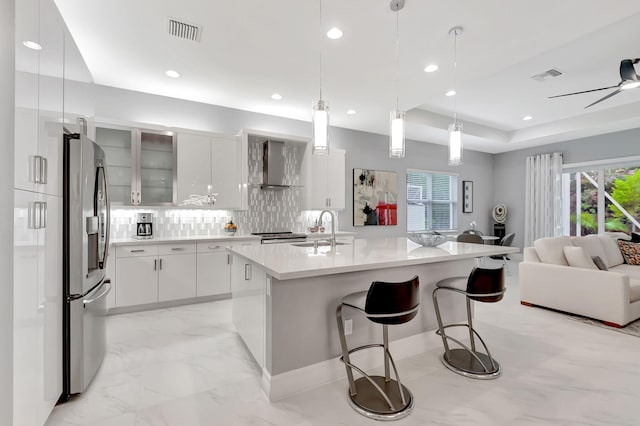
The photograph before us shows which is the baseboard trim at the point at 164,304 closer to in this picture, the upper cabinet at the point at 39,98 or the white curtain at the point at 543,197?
the upper cabinet at the point at 39,98

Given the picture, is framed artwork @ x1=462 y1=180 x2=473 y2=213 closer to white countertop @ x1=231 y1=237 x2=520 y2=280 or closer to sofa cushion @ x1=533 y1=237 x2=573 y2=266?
sofa cushion @ x1=533 y1=237 x2=573 y2=266

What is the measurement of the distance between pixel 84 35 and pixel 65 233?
85.3 inches

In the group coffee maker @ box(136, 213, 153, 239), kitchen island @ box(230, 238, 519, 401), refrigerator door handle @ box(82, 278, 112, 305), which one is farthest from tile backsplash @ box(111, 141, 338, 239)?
kitchen island @ box(230, 238, 519, 401)

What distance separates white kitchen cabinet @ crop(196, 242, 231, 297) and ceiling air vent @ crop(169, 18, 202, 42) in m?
2.43

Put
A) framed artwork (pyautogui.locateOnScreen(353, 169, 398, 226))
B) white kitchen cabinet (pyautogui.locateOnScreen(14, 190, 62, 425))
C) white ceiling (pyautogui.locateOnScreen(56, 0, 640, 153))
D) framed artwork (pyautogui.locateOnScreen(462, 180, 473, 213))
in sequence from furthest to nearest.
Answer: framed artwork (pyautogui.locateOnScreen(462, 180, 473, 213)) < framed artwork (pyautogui.locateOnScreen(353, 169, 398, 226)) < white ceiling (pyautogui.locateOnScreen(56, 0, 640, 153)) < white kitchen cabinet (pyautogui.locateOnScreen(14, 190, 62, 425))

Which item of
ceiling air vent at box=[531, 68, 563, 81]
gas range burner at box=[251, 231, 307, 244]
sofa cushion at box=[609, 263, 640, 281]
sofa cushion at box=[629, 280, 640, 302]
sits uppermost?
ceiling air vent at box=[531, 68, 563, 81]

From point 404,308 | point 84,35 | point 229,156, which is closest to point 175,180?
point 229,156

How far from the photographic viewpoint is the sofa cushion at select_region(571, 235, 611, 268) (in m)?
3.98

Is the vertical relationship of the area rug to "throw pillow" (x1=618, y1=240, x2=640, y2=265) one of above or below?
below

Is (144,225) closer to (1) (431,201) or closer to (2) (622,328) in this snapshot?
(2) (622,328)

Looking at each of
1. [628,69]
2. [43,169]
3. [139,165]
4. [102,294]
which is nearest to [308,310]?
[102,294]

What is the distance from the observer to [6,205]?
1.27m

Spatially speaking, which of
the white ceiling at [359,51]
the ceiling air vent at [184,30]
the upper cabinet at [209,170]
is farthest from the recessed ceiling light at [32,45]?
the upper cabinet at [209,170]

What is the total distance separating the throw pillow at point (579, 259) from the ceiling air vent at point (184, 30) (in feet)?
15.5
